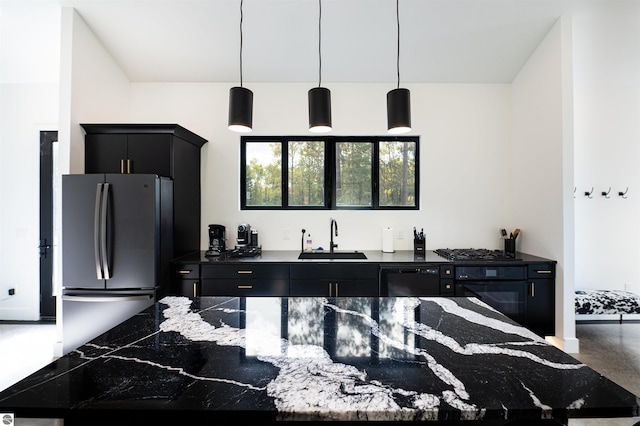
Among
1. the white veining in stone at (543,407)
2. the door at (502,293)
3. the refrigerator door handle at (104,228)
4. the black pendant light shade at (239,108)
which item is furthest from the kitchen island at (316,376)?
the door at (502,293)

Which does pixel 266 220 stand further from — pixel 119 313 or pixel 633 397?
pixel 633 397

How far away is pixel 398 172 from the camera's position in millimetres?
3857

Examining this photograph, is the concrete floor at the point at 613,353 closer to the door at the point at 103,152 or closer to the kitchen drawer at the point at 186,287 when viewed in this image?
the kitchen drawer at the point at 186,287

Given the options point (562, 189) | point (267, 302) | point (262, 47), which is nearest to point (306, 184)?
point (262, 47)

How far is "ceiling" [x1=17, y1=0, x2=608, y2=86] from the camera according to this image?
288 cm

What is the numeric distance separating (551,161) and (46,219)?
5745mm

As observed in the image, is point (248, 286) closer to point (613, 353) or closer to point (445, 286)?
point (445, 286)

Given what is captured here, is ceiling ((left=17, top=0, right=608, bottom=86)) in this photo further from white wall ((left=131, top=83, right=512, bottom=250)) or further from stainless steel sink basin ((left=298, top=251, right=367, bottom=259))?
stainless steel sink basin ((left=298, top=251, right=367, bottom=259))

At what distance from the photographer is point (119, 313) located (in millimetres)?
2658

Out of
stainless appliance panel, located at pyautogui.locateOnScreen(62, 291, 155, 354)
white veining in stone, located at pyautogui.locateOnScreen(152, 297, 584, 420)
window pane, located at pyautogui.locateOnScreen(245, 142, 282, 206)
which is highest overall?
window pane, located at pyautogui.locateOnScreen(245, 142, 282, 206)

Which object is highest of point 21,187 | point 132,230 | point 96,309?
point 21,187

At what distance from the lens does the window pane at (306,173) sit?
381 centimetres

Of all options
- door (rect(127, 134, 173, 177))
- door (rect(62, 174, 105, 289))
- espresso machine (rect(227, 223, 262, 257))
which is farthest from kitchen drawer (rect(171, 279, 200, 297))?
door (rect(127, 134, 173, 177))

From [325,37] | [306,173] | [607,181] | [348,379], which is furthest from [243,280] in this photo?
[607,181]
